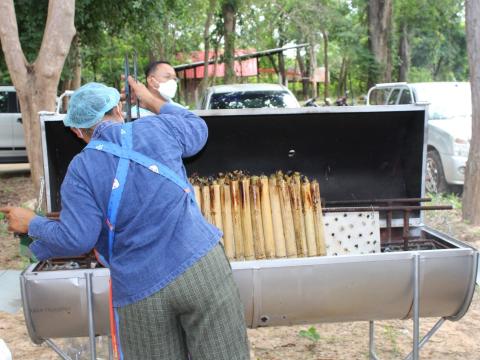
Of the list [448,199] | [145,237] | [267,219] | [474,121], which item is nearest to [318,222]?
[267,219]

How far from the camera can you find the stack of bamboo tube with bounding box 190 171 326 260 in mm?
3193

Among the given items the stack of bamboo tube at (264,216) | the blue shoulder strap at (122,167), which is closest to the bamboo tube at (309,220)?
the stack of bamboo tube at (264,216)

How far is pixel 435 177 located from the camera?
28.3 ft

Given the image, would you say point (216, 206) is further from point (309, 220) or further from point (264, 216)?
point (309, 220)

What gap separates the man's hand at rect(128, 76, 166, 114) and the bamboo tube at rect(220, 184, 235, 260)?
745 millimetres

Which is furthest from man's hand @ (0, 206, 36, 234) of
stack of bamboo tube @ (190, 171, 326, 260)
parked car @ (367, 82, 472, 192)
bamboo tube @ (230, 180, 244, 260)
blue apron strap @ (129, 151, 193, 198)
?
parked car @ (367, 82, 472, 192)

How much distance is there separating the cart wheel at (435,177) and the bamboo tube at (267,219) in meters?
5.75

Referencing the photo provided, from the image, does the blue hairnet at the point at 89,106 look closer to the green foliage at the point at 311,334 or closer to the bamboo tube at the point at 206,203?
the bamboo tube at the point at 206,203

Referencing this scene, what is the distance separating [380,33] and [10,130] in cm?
906

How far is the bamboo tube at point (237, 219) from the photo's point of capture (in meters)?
3.19

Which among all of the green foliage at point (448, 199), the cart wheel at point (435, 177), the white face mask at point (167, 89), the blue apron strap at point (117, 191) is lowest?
the green foliage at point (448, 199)

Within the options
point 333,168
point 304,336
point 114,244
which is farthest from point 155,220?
point 304,336

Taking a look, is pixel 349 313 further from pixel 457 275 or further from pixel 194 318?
pixel 194 318

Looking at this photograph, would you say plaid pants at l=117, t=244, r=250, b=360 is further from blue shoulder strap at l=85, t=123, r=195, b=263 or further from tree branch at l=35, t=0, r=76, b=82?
tree branch at l=35, t=0, r=76, b=82
